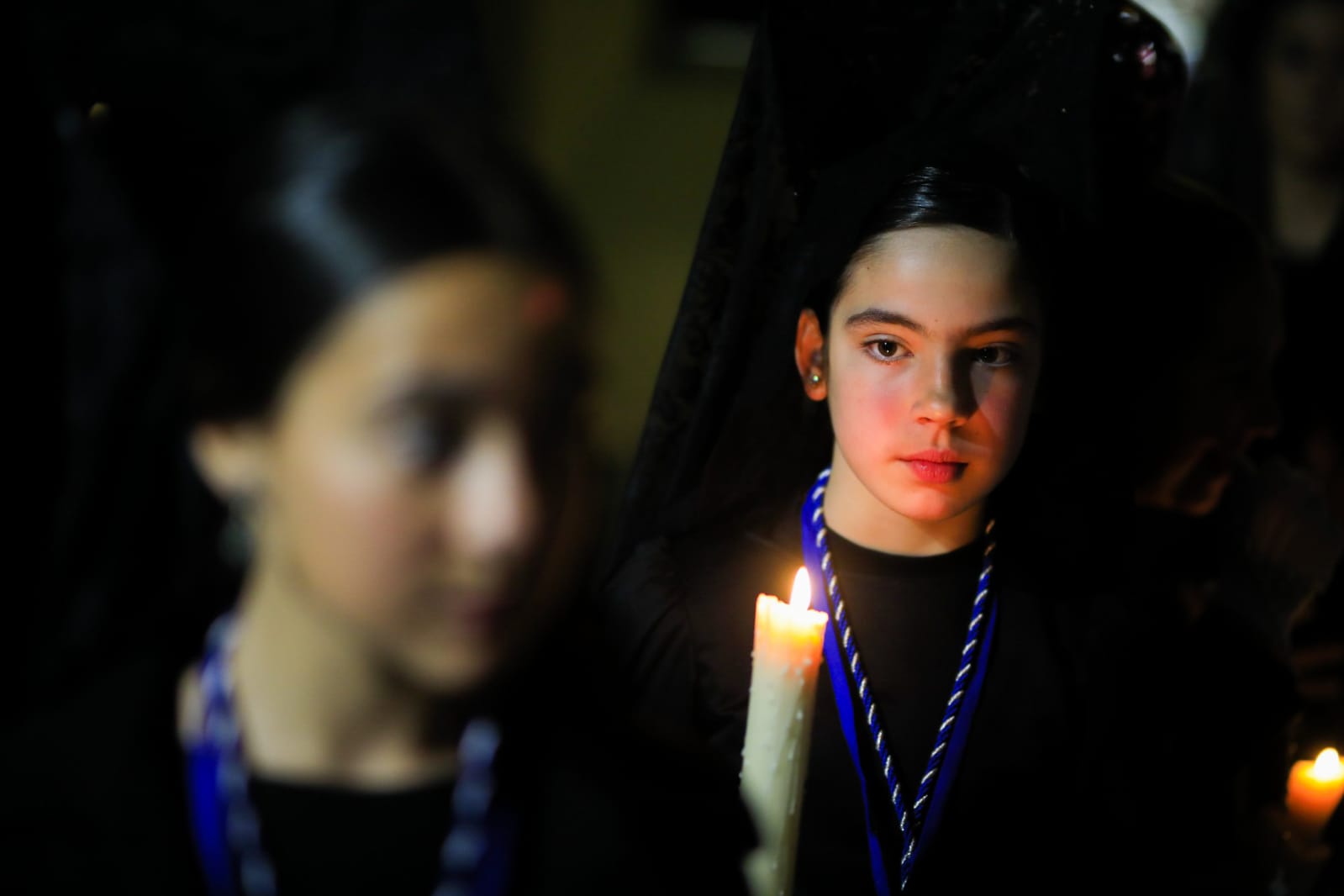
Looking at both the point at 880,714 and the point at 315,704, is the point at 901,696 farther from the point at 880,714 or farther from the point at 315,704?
the point at 315,704

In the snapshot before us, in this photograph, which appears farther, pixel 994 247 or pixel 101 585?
pixel 994 247

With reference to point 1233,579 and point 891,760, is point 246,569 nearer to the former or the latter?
point 891,760

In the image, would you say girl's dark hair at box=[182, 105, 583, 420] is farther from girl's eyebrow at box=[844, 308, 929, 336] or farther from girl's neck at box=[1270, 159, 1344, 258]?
girl's neck at box=[1270, 159, 1344, 258]

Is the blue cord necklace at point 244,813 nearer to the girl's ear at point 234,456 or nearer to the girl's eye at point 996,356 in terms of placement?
the girl's ear at point 234,456

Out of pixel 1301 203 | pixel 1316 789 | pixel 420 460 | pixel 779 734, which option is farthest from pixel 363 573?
pixel 1301 203

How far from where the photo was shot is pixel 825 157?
1448mm

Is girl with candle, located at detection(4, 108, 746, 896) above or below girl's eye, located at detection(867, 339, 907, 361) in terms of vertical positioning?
below

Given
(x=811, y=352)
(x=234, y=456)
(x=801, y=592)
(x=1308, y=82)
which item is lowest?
(x=801, y=592)

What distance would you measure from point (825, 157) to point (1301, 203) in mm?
1733

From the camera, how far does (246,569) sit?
39.9 inches

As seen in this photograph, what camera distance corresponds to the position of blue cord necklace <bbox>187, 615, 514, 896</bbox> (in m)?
0.91

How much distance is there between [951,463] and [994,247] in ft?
0.72

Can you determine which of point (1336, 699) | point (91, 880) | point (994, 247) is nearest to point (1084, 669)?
point (994, 247)

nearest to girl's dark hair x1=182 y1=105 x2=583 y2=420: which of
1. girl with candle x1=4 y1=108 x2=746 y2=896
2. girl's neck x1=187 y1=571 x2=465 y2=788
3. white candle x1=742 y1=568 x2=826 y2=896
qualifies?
girl with candle x1=4 y1=108 x2=746 y2=896
